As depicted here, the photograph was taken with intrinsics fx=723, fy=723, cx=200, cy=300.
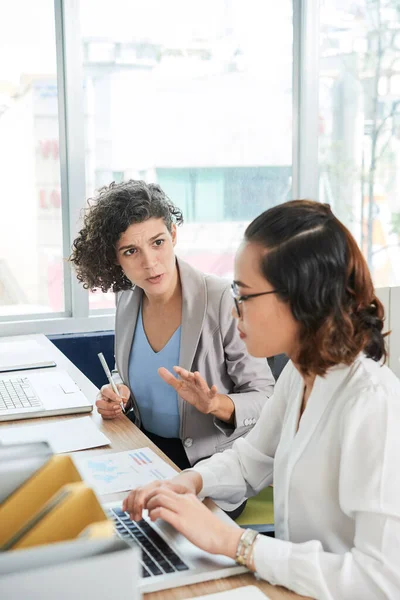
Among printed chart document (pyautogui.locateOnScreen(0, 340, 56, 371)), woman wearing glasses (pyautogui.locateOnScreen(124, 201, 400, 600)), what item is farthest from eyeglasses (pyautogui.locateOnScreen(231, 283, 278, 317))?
printed chart document (pyautogui.locateOnScreen(0, 340, 56, 371))

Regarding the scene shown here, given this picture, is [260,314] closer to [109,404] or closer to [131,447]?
[131,447]

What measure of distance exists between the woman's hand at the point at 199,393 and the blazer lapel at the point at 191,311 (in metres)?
0.20

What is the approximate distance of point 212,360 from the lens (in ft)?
6.42

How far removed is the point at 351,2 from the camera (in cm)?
349

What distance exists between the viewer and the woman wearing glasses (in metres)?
0.99

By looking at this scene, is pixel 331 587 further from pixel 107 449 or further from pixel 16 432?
pixel 16 432

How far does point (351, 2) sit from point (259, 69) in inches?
23.0

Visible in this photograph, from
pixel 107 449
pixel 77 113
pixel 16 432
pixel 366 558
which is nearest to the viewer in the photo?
pixel 366 558

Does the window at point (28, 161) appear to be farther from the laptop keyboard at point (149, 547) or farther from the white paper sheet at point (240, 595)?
the white paper sheet at point (240, 595)

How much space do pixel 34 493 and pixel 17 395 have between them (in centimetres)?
117

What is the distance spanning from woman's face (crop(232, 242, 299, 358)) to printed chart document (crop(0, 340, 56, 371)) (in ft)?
4.39

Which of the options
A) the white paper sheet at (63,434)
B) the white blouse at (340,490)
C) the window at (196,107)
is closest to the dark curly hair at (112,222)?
the white paper sheet at (63,434)

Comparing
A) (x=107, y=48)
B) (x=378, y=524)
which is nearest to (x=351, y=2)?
(x=107, y=48)

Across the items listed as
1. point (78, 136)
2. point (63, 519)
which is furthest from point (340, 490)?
point (78, 136)
